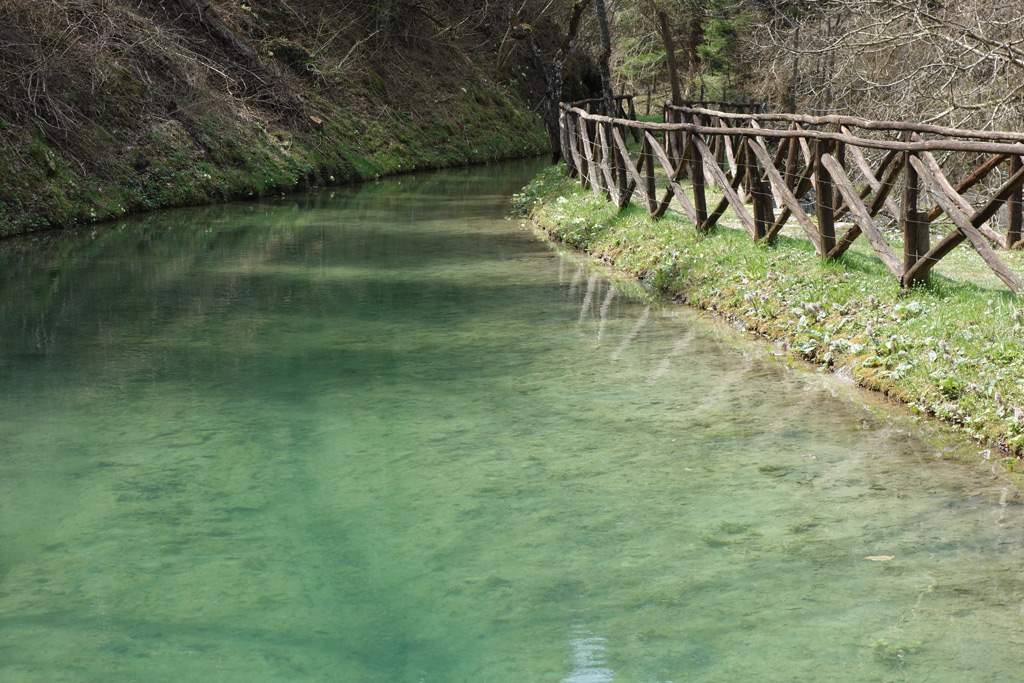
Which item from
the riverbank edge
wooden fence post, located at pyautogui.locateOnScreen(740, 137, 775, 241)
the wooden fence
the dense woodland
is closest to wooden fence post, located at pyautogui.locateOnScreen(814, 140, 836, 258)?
the wooden fence

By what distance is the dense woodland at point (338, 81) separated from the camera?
15797mm

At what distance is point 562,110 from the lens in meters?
20.9

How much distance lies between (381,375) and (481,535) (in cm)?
297

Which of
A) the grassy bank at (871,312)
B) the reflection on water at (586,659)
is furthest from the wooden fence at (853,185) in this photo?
the reflection on water at (586,659)

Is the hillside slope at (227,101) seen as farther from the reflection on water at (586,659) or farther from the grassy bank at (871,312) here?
the reflection on water at (586,659)

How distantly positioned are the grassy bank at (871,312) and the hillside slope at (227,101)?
965cm

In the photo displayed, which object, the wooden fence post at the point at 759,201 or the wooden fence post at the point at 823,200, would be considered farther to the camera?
the wooden fence post at the point at 759,201

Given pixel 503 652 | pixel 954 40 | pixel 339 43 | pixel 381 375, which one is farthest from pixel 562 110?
pixel 503 652

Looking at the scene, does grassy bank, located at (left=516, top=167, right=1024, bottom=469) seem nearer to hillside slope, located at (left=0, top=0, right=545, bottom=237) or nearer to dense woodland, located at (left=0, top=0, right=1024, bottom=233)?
dense woodland, located at (left=0, top=0, right=1024, bottom=233)

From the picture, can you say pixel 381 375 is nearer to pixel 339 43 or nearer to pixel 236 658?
pixel 236 658

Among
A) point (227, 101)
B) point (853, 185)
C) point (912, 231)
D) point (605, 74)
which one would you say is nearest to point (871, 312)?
point (912, 231)

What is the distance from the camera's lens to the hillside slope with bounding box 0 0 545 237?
1678cm

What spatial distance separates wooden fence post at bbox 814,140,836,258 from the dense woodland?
5699mm

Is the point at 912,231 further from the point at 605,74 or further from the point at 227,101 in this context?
the point at 227,101
